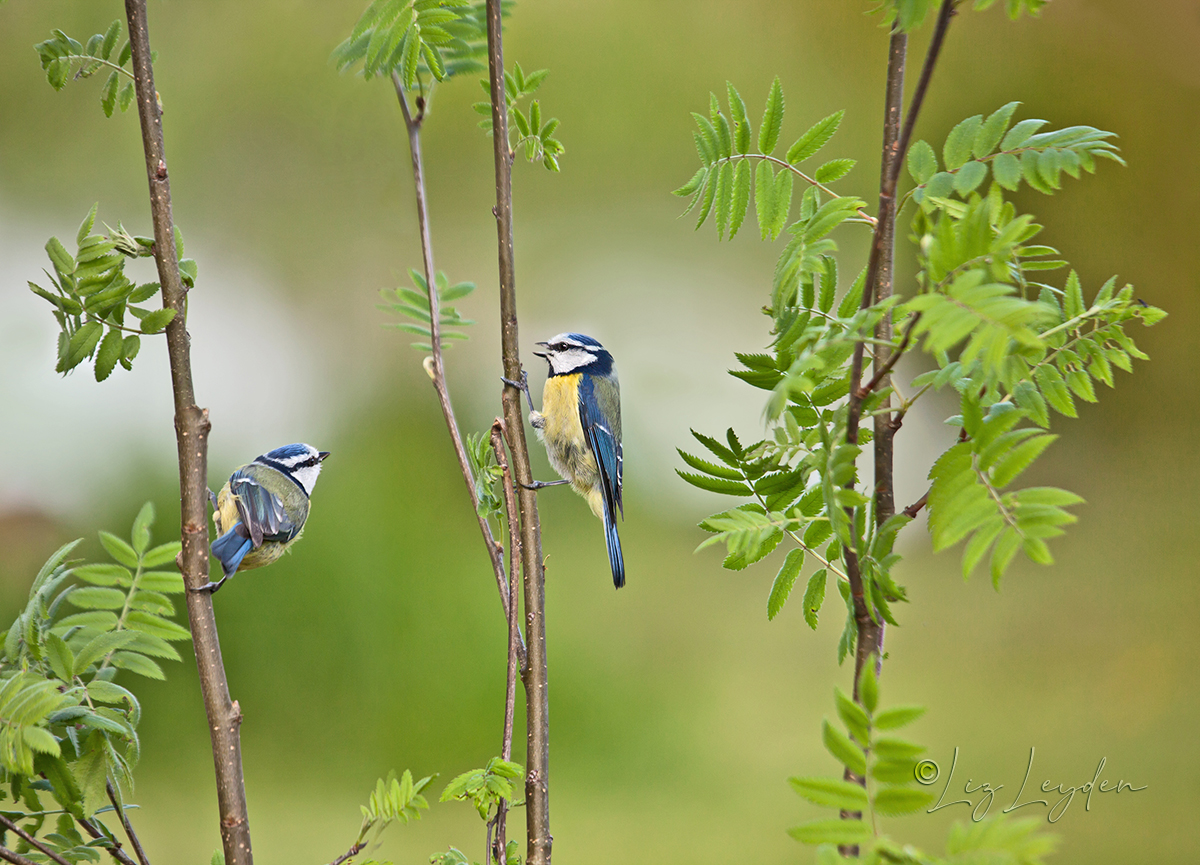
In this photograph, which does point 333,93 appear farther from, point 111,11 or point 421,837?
point 421,837

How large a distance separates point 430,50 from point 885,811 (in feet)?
1.42

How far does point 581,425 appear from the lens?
0.96 metres

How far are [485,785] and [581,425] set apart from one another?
55 centimetres

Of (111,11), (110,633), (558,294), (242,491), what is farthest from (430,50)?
(111,11)

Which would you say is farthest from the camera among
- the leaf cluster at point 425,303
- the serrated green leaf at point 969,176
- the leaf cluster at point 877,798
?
the leaf cluster at point 425,303

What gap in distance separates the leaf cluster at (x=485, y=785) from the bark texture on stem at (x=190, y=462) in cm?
11

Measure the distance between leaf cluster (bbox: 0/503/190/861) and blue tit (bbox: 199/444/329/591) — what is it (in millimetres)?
61

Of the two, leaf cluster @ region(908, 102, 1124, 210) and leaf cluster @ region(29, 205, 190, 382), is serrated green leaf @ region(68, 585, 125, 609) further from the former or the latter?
leaf cluster @ region(908, 102, 1124, 210)

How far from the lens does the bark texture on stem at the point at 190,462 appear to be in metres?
0.43

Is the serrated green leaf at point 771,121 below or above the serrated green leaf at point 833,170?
above

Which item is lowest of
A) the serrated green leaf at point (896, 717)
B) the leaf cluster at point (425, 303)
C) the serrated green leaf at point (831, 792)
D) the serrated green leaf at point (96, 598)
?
the serrated green leaf at point (96, 598)

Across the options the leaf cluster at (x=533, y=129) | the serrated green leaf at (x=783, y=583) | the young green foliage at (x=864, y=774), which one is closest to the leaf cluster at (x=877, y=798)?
the young green foliage at (x=864, y=774)

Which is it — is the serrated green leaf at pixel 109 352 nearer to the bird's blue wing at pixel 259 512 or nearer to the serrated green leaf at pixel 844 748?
the bird's blue wing at pixel 259 512

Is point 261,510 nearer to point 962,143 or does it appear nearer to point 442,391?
point 442,391
